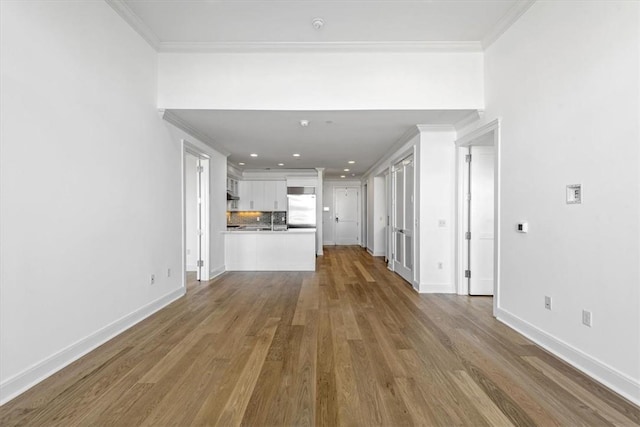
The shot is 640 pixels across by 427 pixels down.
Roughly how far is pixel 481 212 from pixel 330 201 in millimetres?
7297

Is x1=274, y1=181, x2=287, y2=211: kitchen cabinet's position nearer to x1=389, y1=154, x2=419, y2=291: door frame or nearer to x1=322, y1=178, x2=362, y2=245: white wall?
x1=322, y1=178, x2=362, y2=245: white wall

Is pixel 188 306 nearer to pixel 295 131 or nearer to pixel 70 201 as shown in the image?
pixel 70 201

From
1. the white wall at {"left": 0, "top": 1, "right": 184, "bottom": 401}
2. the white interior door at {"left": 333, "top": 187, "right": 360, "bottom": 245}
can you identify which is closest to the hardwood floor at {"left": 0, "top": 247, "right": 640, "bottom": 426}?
the white wall at {"left": 0, "top": 1, "right": 184, "bottom": 401}

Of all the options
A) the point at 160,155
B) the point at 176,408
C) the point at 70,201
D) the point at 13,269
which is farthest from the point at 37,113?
the point at 176,408

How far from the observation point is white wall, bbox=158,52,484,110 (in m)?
3.65

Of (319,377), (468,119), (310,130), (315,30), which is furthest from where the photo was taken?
(310,130)

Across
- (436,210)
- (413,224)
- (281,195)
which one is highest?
(281,195)

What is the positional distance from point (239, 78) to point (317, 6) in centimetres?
131

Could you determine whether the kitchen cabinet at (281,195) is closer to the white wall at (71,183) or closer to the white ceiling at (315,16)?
the white wall at (71,183)

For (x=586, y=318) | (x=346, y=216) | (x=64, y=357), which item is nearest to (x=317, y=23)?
(x=586, y=318)

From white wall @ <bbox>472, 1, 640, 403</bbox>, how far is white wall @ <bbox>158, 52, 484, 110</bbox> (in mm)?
567

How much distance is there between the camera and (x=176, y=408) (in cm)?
180

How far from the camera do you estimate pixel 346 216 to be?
1128 cm

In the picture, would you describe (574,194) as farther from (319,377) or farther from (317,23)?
(317,23)
